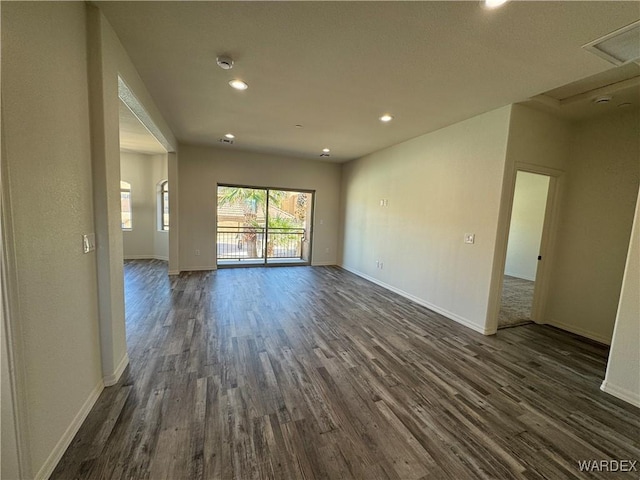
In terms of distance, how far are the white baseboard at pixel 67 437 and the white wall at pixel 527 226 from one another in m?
7.42

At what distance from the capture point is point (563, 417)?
185 cm

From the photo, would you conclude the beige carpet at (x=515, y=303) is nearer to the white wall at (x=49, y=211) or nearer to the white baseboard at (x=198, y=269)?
the white wall at (x=49, y=211)

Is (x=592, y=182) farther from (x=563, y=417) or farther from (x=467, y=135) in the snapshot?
(x=563, y=417)

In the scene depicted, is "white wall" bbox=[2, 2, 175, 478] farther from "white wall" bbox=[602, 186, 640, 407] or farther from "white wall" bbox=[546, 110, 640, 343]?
"white wall" bbox=[546, 110, 640, 343]

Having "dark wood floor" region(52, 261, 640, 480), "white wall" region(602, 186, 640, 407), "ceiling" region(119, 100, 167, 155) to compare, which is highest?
"ceiling" region(119, 100, 167, 155)

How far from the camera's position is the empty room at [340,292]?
1.34m

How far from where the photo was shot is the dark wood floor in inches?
56.1

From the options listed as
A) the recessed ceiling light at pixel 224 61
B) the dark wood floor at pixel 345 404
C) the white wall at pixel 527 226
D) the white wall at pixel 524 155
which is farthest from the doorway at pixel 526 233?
the recessed ceiling light at pixel 224 61

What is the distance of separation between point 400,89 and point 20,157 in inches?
112

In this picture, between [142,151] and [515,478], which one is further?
[142,151]

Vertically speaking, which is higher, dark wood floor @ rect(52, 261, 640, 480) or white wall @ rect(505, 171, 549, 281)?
white wall @ rect(505, 171, 549, 281)

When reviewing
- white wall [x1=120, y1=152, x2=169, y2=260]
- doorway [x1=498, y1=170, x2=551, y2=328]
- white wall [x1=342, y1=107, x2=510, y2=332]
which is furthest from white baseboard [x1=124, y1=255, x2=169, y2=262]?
doorway [x1=498, y1=170, x2=551, y2=328]

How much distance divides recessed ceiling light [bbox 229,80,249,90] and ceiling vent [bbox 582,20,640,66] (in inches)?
111

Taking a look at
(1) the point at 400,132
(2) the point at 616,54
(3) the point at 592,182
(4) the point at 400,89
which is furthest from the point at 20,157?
(3) the point at 592,182
